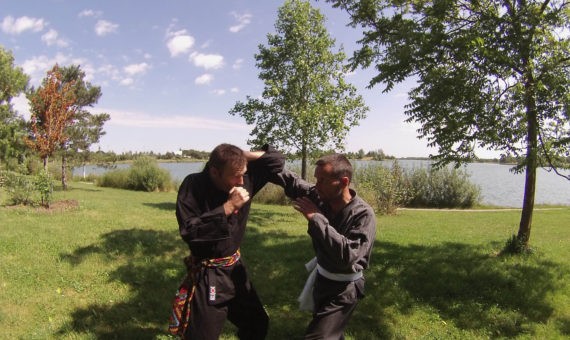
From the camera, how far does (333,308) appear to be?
10.8ft

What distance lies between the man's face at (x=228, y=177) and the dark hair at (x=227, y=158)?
3 cm

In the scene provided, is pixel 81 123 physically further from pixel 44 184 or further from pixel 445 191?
pixel 445 191

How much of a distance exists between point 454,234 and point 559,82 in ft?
19.8

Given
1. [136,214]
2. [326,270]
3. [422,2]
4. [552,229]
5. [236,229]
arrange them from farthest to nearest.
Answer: [552,229]
[136,214]
[422,2]
[236,229]
[326,270]

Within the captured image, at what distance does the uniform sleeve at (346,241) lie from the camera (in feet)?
9.59

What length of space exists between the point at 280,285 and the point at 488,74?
4.74 metres

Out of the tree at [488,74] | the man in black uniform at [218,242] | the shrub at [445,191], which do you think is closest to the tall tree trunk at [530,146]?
the tree at [488,74]

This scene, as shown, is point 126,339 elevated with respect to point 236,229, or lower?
lower

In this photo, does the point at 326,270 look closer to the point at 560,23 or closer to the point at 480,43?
the point at 480,43

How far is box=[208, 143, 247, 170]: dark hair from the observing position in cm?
329

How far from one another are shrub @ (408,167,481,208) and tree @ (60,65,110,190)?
64.3ft

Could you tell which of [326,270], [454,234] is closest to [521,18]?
[326,270]

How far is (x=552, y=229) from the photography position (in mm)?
13555

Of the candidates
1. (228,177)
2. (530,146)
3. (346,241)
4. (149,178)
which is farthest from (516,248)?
(149,178)
